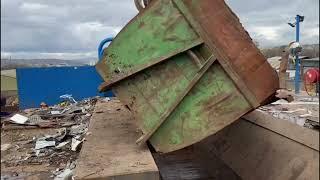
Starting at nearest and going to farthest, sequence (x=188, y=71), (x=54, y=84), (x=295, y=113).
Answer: (x=188, y=71) < (x=295, y=113) < (x=54, y=84)

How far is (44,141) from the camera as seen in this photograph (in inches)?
213

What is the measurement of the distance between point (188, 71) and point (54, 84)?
984cm

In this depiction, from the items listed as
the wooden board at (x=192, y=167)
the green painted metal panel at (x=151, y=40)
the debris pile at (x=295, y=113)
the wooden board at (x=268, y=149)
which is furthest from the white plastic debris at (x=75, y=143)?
the debris pile at (x=295, y=113)

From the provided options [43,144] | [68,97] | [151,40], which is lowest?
[43,144]

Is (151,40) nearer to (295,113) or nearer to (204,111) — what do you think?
(204,111)

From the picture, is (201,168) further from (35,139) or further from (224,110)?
(35,139)

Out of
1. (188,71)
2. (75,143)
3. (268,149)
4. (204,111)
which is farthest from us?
(75,143)

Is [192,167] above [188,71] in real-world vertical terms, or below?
below

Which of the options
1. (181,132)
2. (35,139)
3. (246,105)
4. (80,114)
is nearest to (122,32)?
(181,132)

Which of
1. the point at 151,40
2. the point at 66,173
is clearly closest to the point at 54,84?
the point at 66,173

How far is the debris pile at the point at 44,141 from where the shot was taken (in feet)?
14.8

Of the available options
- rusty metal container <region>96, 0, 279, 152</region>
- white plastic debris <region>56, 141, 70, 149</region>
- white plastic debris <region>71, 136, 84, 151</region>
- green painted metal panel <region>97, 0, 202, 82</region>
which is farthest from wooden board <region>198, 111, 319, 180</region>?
white plastic debris <region>56, 141, 70, 149</region>

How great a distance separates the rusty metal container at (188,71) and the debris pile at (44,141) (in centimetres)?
118

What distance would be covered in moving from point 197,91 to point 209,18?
2.09 ft
